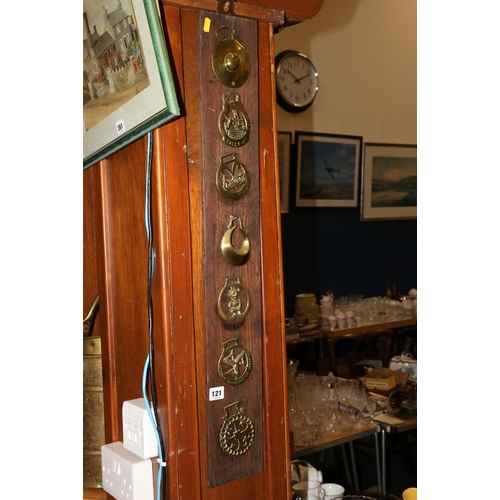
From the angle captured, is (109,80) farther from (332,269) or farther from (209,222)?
(332,269)

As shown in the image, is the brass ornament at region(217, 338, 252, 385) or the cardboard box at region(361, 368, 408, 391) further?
the cardboard box at region(361, 368, 408, 391)

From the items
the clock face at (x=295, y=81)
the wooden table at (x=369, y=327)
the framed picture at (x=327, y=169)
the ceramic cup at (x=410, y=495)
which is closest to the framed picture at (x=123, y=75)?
the ceramic cup at (x=410, y=495)

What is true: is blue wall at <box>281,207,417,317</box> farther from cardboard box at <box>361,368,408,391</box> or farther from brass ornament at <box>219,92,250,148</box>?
brass ornament at <box>219,92,250,148</box>

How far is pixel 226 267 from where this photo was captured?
4.52ft

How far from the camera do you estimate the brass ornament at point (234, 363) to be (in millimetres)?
1370

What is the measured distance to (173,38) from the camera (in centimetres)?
128

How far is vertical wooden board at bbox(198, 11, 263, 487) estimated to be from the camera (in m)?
1.34

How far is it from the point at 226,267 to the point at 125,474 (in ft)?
1.70

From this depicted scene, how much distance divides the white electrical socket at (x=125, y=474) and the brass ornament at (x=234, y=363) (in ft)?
0.83

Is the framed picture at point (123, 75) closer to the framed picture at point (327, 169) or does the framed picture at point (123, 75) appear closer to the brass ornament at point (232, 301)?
the brass ornament at point (232, 301)

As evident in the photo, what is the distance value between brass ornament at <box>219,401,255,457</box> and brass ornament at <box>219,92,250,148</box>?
0.59 m

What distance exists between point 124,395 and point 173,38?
0.85m

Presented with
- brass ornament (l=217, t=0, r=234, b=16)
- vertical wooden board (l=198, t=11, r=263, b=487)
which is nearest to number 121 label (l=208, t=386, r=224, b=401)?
vertical wooden board (l=198, t=11, r=263, b=487)
